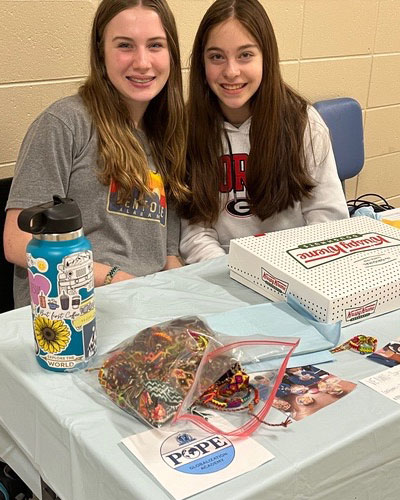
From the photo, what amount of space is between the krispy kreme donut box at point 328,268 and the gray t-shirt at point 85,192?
0.35 metres

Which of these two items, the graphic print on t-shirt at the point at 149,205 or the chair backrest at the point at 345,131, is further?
the chair backrest at the point at 345,131

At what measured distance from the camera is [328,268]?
1.09 meters

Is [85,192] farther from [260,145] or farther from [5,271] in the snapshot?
[260,145]

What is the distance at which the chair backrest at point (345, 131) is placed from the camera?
239cm

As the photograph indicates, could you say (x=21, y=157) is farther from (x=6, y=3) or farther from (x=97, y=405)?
(x=97, y=405)

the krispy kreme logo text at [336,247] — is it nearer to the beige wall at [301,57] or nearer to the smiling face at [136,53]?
the smiling face at [136,53]

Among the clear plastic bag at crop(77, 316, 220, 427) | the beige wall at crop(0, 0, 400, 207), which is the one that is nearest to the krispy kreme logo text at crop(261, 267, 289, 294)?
the clear plastic bag at crop(77, 316, 220, 427)

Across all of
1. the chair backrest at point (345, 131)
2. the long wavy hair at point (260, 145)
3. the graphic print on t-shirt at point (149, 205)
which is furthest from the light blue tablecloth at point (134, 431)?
the chair backrest at point (345, 131)

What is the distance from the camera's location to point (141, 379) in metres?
0.78

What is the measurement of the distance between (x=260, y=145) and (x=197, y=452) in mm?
1028

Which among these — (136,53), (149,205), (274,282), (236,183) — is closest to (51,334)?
(274,282)

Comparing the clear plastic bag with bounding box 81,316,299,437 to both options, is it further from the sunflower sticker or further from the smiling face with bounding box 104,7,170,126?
the smiling face with bounding box 104,7,170,126

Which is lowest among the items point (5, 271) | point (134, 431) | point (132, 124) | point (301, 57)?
point (5, 271)

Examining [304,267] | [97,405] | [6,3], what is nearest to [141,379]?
[97,405]
